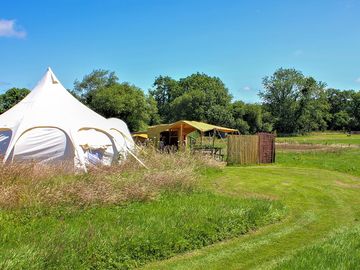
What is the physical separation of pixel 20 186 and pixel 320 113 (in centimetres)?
9287

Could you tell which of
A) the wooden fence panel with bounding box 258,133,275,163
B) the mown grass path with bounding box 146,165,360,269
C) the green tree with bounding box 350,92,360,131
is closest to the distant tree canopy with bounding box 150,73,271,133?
the green tree with bounding box 350,92,360,131

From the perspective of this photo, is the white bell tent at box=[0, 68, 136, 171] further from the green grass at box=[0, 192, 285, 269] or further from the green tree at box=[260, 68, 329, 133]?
the green tree at box=[260, 68, 329, 133]

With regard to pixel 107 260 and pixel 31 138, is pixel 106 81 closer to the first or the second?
pixel 31 138

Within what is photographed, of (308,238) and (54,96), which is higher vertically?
(54,96)

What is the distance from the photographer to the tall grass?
316 inches

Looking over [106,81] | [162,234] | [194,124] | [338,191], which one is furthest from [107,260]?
[106,81]

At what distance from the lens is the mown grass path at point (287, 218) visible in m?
6.79

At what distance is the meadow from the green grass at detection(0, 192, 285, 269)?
0.02 metres

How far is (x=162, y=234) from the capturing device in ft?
23.0

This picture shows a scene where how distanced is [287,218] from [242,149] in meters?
13.1

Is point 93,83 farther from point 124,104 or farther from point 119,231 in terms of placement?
point 119,231

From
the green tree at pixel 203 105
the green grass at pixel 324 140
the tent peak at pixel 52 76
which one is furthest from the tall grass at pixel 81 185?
the green tree at pixel 203 105

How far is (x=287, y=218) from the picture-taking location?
32.5 ft

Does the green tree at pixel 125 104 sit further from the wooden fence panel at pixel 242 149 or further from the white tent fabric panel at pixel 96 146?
the white tent fabric panel at pixel 96 146
